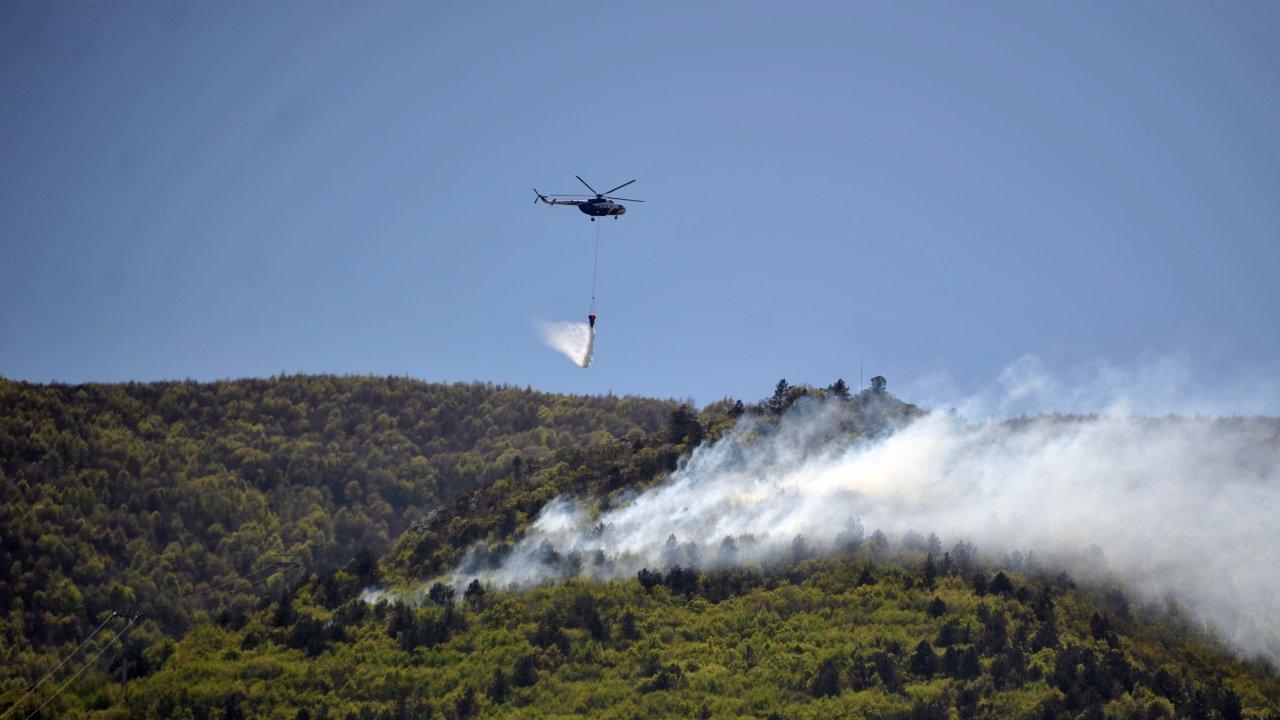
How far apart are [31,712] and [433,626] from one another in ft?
93.7

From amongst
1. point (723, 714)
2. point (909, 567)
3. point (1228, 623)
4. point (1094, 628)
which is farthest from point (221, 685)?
point (1228, 623)

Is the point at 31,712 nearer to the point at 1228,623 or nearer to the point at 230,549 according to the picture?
the point at 230,549

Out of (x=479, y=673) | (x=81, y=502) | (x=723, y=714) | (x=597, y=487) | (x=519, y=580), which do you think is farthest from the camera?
(x=81, y=502)

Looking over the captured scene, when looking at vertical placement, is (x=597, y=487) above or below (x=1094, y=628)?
above

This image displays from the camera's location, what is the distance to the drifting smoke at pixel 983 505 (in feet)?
443

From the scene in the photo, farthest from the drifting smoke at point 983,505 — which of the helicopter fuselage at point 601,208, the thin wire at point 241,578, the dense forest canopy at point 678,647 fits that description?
the thin wire at point 241,578

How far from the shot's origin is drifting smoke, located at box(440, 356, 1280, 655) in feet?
443

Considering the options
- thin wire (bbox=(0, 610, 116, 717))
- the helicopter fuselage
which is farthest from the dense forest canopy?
the helicopter fuselage

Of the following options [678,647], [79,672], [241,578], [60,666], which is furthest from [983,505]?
[241,578]

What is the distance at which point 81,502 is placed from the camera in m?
194

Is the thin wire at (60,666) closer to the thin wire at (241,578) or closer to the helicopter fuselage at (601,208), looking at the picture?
the thin wire at (241,578)

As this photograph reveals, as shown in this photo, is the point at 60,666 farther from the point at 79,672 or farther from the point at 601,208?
the point at 601,208

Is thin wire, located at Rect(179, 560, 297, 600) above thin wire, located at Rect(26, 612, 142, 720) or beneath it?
above

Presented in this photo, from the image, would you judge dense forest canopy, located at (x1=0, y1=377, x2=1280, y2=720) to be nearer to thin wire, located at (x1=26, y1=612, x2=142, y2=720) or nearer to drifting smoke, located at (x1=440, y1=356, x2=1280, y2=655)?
thin wire, located at (x1=26, y1=612, x2=142, y2=720)
